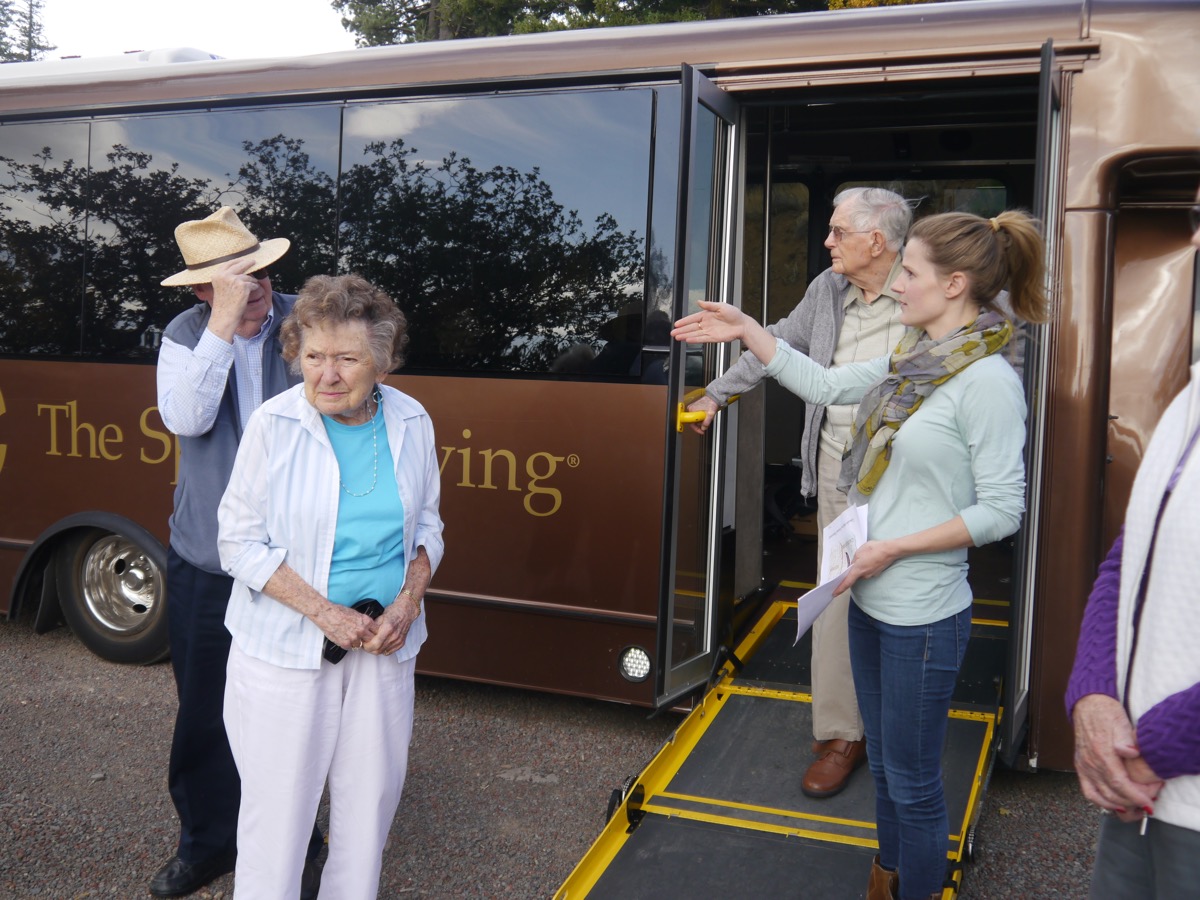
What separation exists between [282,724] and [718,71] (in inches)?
112

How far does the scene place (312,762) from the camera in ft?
9.11

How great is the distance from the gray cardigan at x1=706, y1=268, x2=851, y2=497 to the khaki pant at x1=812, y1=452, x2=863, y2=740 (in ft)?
0.23

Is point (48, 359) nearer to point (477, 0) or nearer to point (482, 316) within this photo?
point (482, 316)

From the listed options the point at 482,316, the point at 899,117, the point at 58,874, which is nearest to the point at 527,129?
the point at 482,316

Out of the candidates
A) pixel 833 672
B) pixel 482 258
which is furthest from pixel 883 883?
pixel 482 258

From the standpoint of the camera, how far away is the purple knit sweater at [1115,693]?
162 centimetres

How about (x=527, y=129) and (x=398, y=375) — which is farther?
(x=398, y=375)

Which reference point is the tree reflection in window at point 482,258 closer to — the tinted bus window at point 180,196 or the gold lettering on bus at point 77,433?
the tinted bus window at point 180,196

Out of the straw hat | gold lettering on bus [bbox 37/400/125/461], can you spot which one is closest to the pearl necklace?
the straw hat

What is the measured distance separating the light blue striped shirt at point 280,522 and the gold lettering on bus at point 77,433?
288 centimetres

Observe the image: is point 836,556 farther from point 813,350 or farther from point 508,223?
point 508,223

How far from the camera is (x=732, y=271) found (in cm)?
440

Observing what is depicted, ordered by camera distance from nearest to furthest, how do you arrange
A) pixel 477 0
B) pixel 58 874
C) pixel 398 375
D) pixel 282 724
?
pixel 282 724
pixel 58 874
pixel 398 375
pixel 477 0

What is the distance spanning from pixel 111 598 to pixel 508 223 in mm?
2843
